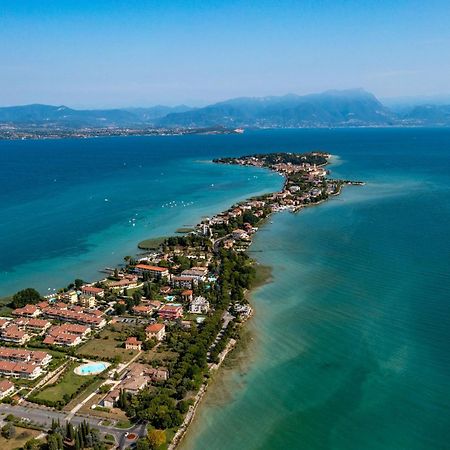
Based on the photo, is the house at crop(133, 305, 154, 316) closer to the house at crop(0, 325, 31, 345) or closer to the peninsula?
the peninsula

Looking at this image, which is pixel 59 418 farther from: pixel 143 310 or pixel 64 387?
pixel 143 310

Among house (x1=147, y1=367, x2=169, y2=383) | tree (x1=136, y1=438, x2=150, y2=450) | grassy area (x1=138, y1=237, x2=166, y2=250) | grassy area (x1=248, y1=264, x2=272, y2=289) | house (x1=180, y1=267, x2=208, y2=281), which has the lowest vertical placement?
house (x1=147, y1=367, x2=169, y2=383)

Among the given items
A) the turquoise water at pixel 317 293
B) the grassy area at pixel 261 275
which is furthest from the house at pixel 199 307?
the grassy area at pixel 261 275

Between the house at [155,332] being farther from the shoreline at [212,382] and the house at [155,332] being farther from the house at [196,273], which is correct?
the house at [196,273]

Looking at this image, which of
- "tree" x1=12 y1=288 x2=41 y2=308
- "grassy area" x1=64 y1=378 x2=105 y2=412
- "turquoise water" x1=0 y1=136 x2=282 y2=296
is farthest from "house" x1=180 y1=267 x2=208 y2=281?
"grassy area" x1=64 y1=378 x2=105 y2=412

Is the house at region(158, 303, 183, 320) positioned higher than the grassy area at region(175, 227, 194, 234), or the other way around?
the grassy area at region(175, 227, 194, 234)

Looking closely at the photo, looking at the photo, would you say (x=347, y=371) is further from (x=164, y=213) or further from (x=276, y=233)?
(x=164, y=213)
